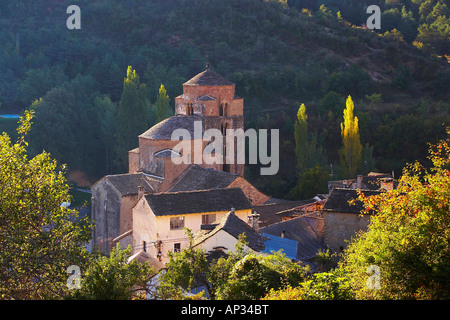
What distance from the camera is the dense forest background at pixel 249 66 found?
5831cm

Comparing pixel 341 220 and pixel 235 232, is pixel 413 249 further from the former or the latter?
pixel 341 220

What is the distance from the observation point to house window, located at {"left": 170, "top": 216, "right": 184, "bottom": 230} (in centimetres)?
2938

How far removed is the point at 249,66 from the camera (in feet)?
245

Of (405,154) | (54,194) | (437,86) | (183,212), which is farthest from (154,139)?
(437,86)

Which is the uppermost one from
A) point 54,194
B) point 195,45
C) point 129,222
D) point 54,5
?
point 54,5

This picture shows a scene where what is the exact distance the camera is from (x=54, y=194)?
16.5 meters

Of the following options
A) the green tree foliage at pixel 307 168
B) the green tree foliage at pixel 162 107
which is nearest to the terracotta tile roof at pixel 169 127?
the green tree foliage at pixel 307 168

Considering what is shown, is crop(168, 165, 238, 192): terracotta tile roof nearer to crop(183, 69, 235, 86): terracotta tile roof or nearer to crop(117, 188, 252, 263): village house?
crop(117, 188, 252, 263): village house

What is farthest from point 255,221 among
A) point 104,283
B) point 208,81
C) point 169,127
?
point 208,81

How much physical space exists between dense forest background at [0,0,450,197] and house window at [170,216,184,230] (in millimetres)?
19529

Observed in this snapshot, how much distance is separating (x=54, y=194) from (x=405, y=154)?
4124cm

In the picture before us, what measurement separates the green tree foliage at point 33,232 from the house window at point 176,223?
1258 cm

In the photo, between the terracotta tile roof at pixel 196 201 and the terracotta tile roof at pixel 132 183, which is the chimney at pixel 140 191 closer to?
the terracotta tile roof at pixel 132 183

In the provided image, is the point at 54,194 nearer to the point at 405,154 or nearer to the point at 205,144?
the point at 205,144
